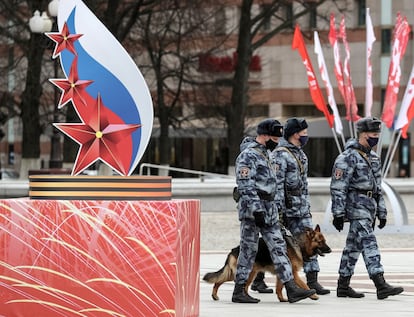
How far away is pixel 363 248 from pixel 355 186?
0.68 m

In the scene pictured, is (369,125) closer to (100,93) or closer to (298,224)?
(298,224)

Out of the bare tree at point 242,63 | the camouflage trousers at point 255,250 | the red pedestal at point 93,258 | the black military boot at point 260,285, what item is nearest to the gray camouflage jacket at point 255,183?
the camouflage trousers at point 255,250

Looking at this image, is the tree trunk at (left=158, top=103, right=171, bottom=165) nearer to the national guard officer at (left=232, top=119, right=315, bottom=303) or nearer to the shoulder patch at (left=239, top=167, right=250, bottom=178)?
the national guard officer at (left=232, top=119, right=315, bottom=303)

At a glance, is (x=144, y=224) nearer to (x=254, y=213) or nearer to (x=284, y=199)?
(x=254, y=213)

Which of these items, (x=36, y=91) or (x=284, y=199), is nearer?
(x=284, y=199)

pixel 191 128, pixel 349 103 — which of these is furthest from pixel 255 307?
pixel 191 128

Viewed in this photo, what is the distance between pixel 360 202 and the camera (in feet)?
47.6

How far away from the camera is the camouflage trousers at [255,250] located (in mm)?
13641

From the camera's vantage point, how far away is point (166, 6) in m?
48.4

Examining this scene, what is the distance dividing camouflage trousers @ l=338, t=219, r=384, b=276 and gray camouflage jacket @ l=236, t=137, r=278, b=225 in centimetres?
121

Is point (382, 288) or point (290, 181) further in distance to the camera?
point (290, 181)

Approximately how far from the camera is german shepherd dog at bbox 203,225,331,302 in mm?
14125

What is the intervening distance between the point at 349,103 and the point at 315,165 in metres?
40.1

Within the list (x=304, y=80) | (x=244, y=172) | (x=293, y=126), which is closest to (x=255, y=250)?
(x=244, y=172)
